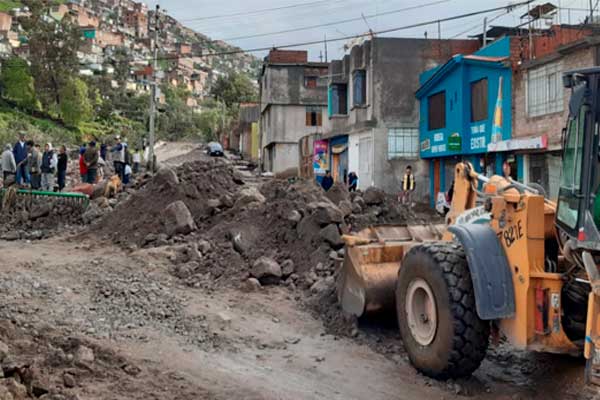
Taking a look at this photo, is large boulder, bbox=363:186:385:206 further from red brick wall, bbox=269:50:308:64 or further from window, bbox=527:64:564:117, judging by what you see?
red brick wall, bbox=269:50:308:64

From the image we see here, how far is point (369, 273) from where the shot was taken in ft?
24.0

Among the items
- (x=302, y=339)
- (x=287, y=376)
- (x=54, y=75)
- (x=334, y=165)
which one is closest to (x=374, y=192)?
(x=302, y=339)

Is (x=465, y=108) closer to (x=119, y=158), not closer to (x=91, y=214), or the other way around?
(x=119, y=158)

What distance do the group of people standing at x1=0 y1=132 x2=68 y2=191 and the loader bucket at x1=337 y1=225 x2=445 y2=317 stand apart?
37.4 ft

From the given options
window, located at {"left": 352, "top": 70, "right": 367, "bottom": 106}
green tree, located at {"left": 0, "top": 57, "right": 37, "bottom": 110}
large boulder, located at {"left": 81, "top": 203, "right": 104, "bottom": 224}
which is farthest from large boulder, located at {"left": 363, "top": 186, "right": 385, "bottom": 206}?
green tree, located at {"left": 0, "top": 57, "right": 37, "bottom": 110}

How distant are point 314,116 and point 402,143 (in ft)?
55.9

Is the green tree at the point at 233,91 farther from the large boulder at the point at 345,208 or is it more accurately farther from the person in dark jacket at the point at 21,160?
the large boulder at the point at 345,208

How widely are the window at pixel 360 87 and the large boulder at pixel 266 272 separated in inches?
772

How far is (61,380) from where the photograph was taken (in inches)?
196

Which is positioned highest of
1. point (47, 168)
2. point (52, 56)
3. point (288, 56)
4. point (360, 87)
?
point (52, 56)

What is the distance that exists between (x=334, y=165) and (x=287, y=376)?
28.1m

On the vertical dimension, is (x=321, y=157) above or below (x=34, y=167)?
above

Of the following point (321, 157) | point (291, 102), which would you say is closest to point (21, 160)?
point (321, 157)

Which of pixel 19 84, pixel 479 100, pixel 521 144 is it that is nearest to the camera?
pixel 521 144
